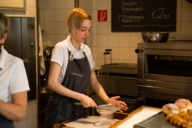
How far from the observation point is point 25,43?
2.97 meters

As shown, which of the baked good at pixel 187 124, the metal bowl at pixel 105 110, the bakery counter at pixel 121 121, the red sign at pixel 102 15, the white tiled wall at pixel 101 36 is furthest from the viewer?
the red sign at pixel 102 15

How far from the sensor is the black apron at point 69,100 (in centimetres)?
186

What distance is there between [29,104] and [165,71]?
57.8 inches

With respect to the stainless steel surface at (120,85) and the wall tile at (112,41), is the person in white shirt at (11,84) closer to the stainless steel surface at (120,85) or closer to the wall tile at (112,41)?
the stainless steel surface at (120,85)

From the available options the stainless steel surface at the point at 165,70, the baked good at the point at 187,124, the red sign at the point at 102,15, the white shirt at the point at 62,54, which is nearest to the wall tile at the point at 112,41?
the red sign at the point at 102,15

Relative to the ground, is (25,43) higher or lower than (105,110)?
higher

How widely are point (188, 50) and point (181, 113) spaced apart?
94cm

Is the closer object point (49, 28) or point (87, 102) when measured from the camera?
point (87, 102)

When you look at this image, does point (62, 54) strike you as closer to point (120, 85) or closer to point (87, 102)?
point (87, 102)

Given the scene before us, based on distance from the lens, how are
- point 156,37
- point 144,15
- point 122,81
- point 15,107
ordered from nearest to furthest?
point 15,107
point 156,37
point 144,15
point 122,81

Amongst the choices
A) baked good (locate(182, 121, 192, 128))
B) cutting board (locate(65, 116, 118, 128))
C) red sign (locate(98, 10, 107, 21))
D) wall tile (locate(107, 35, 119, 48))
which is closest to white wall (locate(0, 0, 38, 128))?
red sign (locate(98, 10, 107, 21))

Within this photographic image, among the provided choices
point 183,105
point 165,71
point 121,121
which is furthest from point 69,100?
point 165,71

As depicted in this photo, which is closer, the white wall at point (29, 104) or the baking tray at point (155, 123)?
the baking tray at point (155, 123)

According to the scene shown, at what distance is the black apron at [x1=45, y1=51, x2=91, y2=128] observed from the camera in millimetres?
1864
